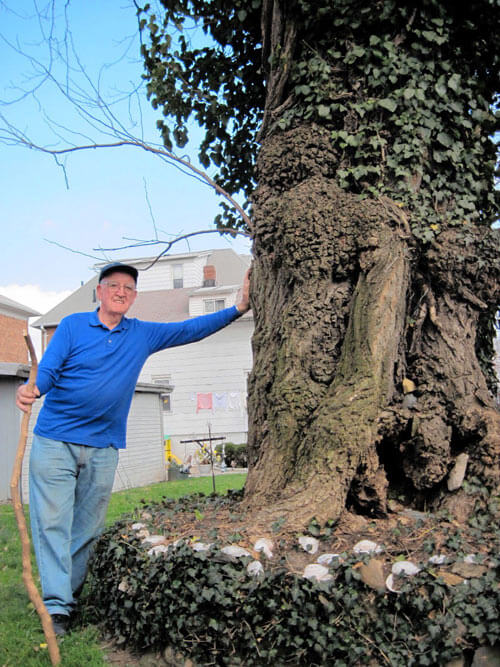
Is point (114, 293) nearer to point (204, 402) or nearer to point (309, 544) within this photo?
point (309, 544)

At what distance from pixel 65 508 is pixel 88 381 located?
79 cm

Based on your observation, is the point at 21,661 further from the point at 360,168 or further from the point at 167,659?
the point at 360,168

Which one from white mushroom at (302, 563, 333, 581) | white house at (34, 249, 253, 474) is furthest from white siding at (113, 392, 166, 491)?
white mushroom at (302, 563, 333, 581)

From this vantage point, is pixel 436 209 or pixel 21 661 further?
pixel 436 209

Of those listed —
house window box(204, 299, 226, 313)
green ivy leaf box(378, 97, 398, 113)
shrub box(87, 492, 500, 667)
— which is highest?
green ivy leaf box(378, 97, 398, 113)

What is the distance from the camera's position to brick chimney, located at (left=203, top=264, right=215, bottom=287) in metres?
23.5

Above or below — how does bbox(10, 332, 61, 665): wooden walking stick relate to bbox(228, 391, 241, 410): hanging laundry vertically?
above

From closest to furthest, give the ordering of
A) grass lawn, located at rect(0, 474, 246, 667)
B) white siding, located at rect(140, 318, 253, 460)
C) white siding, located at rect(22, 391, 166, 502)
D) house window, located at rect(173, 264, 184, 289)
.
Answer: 1. grass lawn, located at rect(0, 474, 246, 667)
2. white siding, located at rect(22, 391, 166, 502)
3. white siding, located at rect(140, 318, 253, 460)
4. house window, located at rect(173, 264, 184, 289)

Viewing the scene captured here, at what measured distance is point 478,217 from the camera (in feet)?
14.1

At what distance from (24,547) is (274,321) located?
2.22 m

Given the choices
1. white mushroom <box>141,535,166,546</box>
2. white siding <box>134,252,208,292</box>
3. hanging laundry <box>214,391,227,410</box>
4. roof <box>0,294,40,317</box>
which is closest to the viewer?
white mushroom <box>141,535,166,546</box>

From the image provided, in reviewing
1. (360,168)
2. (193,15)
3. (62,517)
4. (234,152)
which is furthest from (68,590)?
(193,15)

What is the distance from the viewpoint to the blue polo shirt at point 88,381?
3.67 metres

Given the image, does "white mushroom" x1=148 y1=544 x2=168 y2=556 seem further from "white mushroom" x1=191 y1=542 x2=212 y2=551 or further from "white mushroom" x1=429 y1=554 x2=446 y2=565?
"white mushroom" x1=429 y1=554 x2=446 y2=565
